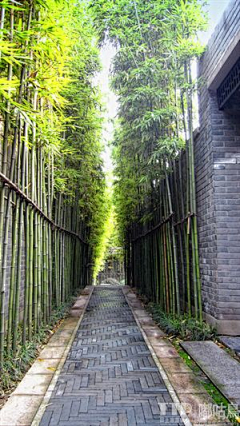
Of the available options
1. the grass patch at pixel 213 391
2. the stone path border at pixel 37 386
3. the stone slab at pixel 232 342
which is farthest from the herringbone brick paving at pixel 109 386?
the stone slab at pixel 232 342

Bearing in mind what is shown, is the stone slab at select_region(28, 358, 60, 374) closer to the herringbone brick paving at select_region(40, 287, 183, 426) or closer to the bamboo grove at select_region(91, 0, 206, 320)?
the herringbone brick paving at select_region(40, 287, 183, 426)

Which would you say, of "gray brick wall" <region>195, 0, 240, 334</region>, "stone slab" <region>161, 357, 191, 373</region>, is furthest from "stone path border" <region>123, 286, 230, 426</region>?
"gray brick wall" <region>195, 0, 240, 334</region>

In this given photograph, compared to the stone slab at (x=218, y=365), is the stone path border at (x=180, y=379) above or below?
below

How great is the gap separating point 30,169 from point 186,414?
248 centimetres

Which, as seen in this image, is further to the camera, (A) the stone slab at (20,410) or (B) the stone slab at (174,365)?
(B) the stone slab at (174,365)

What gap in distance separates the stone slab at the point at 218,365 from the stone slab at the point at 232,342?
0.31ft

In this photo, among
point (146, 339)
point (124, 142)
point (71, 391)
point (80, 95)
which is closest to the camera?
point (71, 391)

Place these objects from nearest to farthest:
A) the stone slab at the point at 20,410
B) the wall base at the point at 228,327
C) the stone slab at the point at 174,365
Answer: the stone slab at the point at 20,410 → the stone slab at the point at 174,365 → the wall base at the point at 228,327

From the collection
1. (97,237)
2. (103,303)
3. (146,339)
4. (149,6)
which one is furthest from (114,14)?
(97,237)

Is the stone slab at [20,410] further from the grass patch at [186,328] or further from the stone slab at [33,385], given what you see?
the grass patch at [186,328]

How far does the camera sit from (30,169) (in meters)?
3.17

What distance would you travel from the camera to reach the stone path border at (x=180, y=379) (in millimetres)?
1800

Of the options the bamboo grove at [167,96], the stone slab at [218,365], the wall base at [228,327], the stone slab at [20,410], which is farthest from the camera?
the bamboo grove at [167,96]

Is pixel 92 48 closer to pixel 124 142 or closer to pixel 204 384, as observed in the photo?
pixel 124 142
